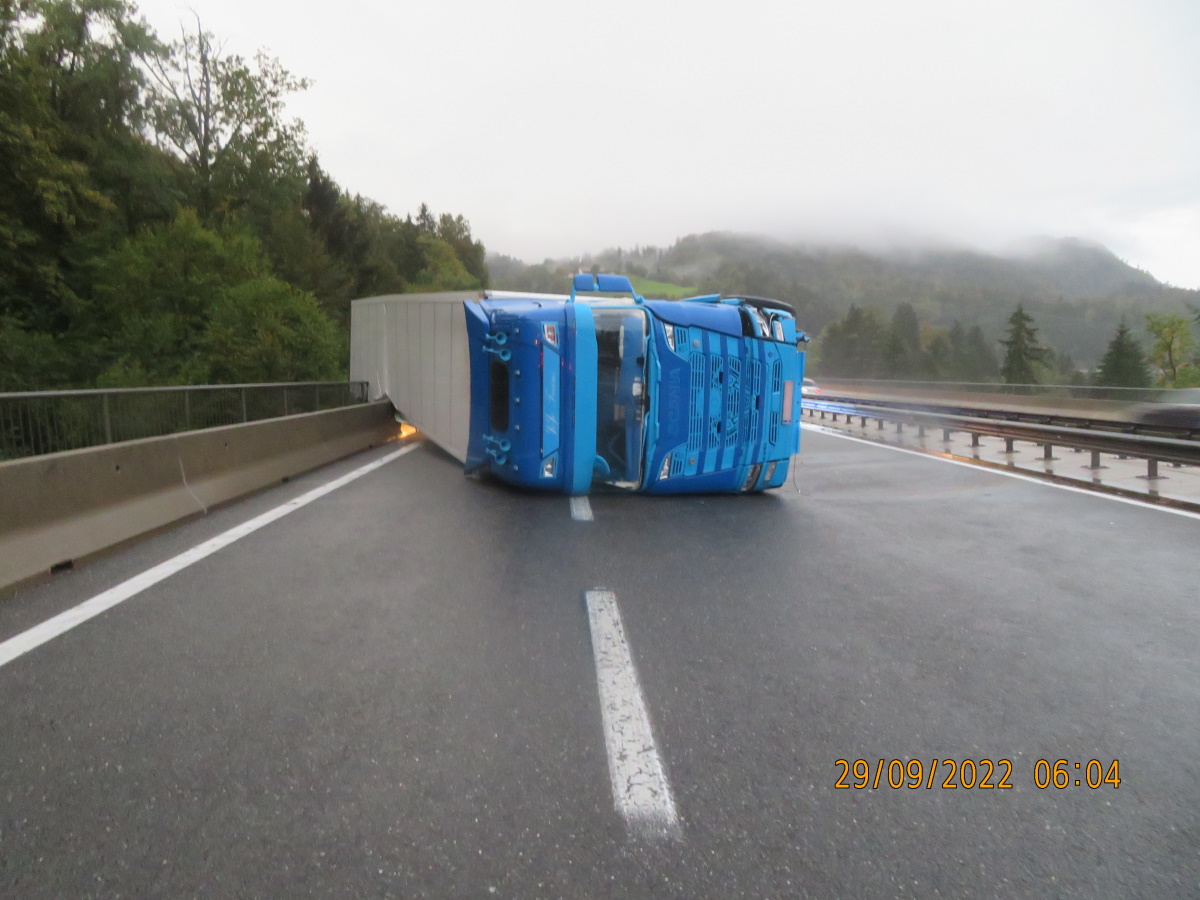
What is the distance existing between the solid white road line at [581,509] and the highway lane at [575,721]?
147 centimetres

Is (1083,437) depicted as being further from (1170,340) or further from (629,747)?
(1170,340)

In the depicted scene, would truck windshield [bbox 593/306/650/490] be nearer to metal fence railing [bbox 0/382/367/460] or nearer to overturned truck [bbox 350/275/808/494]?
overturned truck [bbox 350/275/808/494]

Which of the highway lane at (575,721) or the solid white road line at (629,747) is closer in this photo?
the highway lane at (575,721)

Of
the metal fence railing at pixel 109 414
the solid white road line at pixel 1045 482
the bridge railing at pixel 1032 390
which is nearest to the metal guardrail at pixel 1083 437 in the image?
the solid white road line at pixel 1045 482

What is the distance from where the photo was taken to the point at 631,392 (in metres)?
9.20

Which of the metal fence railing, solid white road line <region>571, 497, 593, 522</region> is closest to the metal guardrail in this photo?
solid white road line <region>571, 497, 593, 522</region>

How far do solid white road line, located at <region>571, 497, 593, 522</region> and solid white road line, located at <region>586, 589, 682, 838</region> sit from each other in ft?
12.0

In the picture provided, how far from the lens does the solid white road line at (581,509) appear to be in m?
8.45

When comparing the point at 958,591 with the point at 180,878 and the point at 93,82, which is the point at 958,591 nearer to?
the point at 180,878

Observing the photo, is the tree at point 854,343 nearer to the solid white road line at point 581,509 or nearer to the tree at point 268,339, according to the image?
the tree at point 268,339

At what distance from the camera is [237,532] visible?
723 centimetres

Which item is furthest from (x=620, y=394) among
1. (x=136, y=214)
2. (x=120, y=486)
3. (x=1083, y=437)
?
(x=136, y=214)

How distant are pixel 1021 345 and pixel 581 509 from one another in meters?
87.8

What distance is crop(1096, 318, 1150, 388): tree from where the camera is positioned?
206 ft
